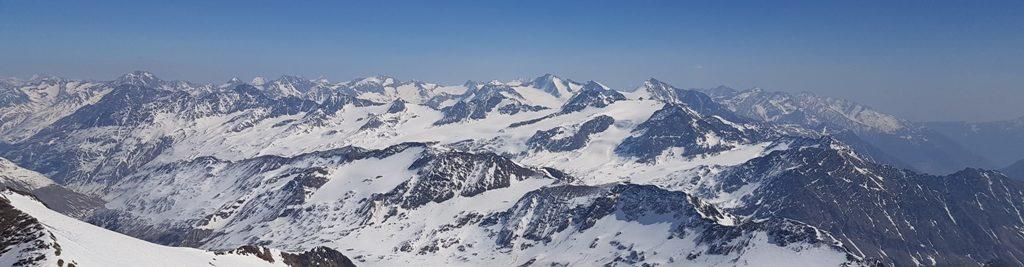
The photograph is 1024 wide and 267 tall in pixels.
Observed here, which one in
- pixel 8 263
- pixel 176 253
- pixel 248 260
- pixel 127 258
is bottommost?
pixel 248 260

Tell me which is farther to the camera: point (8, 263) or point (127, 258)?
point (127, 258)

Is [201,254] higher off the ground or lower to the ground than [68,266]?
lower

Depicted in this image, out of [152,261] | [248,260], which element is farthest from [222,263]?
[152,261]

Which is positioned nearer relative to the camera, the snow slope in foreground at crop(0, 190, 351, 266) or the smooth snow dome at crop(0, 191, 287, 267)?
the snow slope in foreground at crop(0, 190, 351, 266)

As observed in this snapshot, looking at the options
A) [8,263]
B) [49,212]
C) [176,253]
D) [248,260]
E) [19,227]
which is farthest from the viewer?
[248,260]

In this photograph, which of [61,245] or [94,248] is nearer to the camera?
[61,245]

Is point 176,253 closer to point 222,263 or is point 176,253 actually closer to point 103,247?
point 222,263

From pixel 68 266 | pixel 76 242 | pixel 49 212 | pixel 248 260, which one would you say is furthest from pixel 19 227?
pixel 248 260

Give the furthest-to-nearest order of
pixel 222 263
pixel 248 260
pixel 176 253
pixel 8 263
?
pixel 248 260 → pixel 222 263 → pixel 176 253 → pixel 8 263

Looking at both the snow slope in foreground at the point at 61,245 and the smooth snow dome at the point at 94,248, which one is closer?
the snow slope in foreground at the point at 61,245

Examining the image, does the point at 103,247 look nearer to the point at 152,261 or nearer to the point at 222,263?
the point at 152,261

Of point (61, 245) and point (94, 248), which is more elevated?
point (61, 245)
